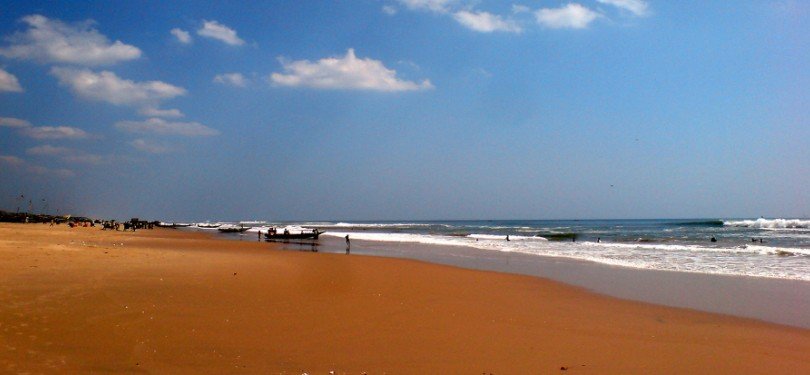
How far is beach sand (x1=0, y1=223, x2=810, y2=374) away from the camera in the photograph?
6340 millimetres

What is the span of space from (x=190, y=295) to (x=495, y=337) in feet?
20.8

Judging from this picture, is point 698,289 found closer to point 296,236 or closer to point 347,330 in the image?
point 347,330

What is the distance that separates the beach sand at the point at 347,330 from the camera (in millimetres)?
6340

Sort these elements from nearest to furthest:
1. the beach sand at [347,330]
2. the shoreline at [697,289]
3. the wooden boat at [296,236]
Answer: the beach sand at [347,330], the shoreline at [697,289], the wooden boat at [296,236]

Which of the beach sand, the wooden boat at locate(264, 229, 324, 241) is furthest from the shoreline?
the wooden boat at locate(264, 229, 324, 241)

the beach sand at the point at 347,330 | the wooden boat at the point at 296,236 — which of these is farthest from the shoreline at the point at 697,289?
the wooden boat at the point at 296,236

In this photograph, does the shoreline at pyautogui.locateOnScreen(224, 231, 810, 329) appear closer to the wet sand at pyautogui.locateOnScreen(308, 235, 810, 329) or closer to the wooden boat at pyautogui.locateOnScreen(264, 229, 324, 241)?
the wet sand at pyautogui.locateOnScreen(308, 235, 810, 329)

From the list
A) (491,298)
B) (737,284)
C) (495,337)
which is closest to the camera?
(495,337)

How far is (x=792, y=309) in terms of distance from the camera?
11359mm

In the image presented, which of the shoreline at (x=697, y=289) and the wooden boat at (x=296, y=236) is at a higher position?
the wooden boat at (x=296, y=236)

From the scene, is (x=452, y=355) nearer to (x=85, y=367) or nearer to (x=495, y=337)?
(x=495, y=337)

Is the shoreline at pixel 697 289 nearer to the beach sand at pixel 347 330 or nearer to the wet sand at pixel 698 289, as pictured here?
the wet sand at pixel 698 289

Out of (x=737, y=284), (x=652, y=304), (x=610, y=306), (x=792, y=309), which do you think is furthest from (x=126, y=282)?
(x=737, y=284)

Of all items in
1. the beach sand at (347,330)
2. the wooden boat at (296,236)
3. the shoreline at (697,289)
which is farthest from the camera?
the wooden boat at (296,236)
